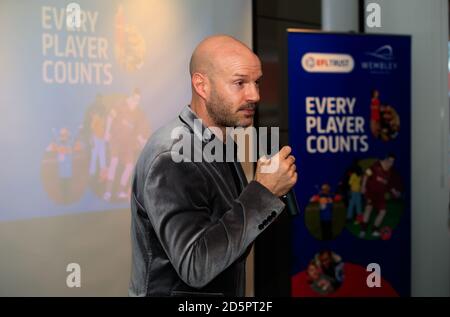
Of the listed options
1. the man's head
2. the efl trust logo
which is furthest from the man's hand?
the efl trust logo

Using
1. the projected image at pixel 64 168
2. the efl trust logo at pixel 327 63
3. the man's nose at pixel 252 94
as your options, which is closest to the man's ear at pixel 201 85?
the man's nose at pixel 252 94

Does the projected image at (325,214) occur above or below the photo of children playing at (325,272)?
above

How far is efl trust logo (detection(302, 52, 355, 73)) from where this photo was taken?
3.77 m

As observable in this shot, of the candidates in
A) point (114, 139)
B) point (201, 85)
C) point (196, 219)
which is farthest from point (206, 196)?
point (114, 139)

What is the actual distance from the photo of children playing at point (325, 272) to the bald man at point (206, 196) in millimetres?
2323

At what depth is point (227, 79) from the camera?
1.52 m

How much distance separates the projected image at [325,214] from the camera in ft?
12.6

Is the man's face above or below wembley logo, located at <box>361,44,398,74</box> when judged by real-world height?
below

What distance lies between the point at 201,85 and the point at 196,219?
14.3 inches

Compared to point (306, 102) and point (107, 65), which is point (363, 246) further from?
point (107, 65)

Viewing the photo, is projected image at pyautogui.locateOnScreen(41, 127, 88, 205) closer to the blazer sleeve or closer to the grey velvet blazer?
the grey velvet blazer

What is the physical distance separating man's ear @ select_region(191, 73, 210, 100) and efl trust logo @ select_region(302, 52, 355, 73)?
2.29m

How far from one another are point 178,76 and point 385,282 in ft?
6.47

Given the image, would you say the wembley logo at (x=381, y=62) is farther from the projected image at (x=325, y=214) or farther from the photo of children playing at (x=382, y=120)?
the projected image at (x=325, y=214)
